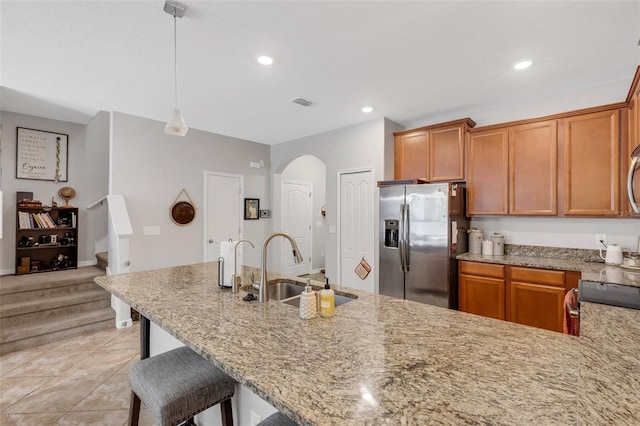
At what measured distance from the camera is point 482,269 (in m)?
3.11

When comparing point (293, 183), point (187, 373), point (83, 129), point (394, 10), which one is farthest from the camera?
point (293, 183)

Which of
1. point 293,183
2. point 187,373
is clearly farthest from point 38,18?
point 293,183

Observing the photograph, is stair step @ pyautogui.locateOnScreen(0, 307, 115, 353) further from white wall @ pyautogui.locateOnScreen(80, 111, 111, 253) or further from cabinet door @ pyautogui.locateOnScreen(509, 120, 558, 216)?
cabinet door @ pyautogui.locateOnScreen(509, 120, 558, 216)

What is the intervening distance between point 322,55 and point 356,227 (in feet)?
7.86

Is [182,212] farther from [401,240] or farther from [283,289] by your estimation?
[401,240]

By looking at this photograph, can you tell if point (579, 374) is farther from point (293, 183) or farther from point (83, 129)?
point (83, 129)

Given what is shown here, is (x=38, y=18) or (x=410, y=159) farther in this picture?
(x=410, y=159)

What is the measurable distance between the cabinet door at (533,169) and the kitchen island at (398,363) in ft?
7.22

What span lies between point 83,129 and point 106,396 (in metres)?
4.19

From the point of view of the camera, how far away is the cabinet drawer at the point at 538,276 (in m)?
2.70

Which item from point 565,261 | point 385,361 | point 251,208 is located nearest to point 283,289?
point 385,361

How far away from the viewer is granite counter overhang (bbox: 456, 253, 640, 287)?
2256 millimetres

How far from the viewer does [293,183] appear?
595 cm

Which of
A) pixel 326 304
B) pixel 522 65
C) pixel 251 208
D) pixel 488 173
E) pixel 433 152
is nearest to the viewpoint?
pixel 326 304
